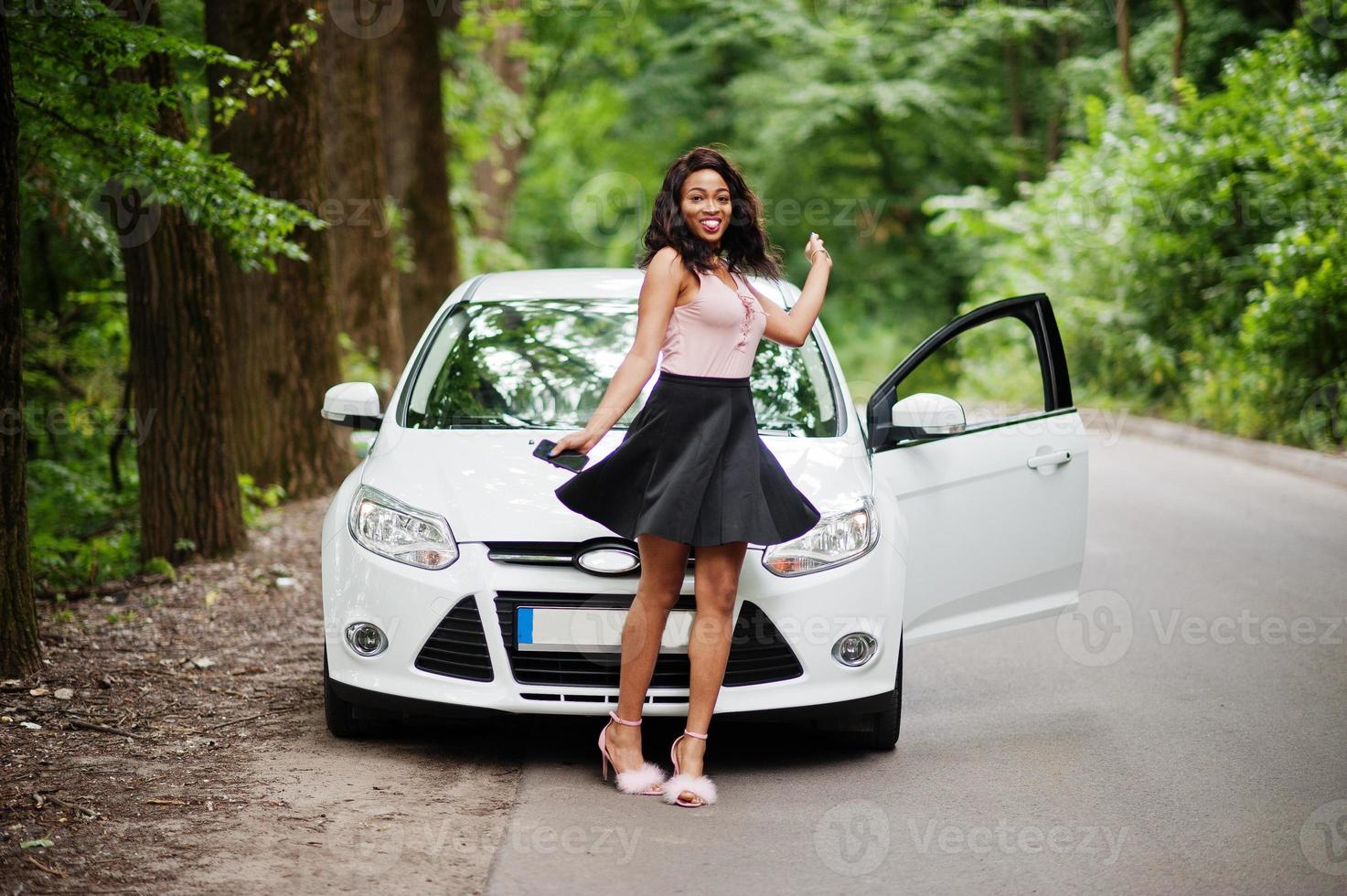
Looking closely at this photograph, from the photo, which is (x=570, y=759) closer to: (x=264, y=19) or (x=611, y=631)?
(x=611, y=631)

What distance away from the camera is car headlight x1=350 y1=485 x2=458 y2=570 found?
4723 mm

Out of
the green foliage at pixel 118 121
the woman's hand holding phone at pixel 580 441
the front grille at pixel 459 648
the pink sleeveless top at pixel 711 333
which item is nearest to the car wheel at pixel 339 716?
the front grille at pixel 459 648

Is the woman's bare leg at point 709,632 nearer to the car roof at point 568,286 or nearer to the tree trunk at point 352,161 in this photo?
the car roof at point 568,286

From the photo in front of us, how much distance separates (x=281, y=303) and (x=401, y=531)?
21.0 ft

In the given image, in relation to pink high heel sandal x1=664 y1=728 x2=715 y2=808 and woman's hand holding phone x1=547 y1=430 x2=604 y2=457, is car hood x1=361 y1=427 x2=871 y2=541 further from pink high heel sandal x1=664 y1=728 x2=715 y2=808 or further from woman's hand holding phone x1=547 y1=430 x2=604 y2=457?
pink high heel sandal x1=664 y1=728 x2=715 y2=808

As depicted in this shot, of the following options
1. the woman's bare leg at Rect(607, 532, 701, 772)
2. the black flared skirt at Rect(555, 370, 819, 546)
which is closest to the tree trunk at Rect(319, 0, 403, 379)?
the black flared skirt at Rect(555, 370, 819, 546)

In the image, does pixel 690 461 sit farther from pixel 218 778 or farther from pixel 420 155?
pixel 420 155

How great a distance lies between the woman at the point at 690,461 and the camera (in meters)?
4.40

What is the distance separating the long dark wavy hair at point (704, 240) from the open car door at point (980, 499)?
0.97 m

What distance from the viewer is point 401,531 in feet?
15.8

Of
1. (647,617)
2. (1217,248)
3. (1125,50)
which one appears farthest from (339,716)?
(1125,50)

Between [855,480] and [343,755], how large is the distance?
6.53ft

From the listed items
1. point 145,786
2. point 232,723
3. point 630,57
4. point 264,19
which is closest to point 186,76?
Result: point 264,19

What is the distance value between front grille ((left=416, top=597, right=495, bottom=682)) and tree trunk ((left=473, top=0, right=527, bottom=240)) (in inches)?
835
